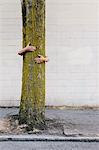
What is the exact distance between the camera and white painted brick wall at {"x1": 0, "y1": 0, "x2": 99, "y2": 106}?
40.1 ft

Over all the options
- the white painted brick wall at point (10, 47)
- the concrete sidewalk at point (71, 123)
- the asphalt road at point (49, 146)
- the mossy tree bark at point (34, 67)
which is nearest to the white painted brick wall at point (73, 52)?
the concrete sidewalk at point (71, 123)

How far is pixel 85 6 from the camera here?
1221cm

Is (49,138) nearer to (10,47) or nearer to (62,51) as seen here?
(62,51)

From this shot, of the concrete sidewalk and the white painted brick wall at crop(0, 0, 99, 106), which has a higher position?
the white painted brick wall at crop(0, 0, 99, 106)

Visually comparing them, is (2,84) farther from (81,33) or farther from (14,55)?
(81,33)

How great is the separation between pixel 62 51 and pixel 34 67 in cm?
304

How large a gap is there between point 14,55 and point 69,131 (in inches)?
150

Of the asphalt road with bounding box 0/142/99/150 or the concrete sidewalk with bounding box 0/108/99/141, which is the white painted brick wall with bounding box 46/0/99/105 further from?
the asphalt road with bounding box 0/142/99/150

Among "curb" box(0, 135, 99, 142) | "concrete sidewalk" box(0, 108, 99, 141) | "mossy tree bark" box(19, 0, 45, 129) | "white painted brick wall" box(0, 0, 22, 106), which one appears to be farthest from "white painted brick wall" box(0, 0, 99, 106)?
"curb" box(0, 135, 99, 142)

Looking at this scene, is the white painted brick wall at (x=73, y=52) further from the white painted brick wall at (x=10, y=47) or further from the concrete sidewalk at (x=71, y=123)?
the white painted brick wall at (x=10, y=47)

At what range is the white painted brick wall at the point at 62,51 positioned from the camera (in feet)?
40.1

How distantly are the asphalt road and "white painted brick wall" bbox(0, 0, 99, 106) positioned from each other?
394cm

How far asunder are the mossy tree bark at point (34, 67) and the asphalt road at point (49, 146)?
966 mm

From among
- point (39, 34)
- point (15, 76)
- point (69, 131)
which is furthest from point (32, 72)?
point (15, 76)
